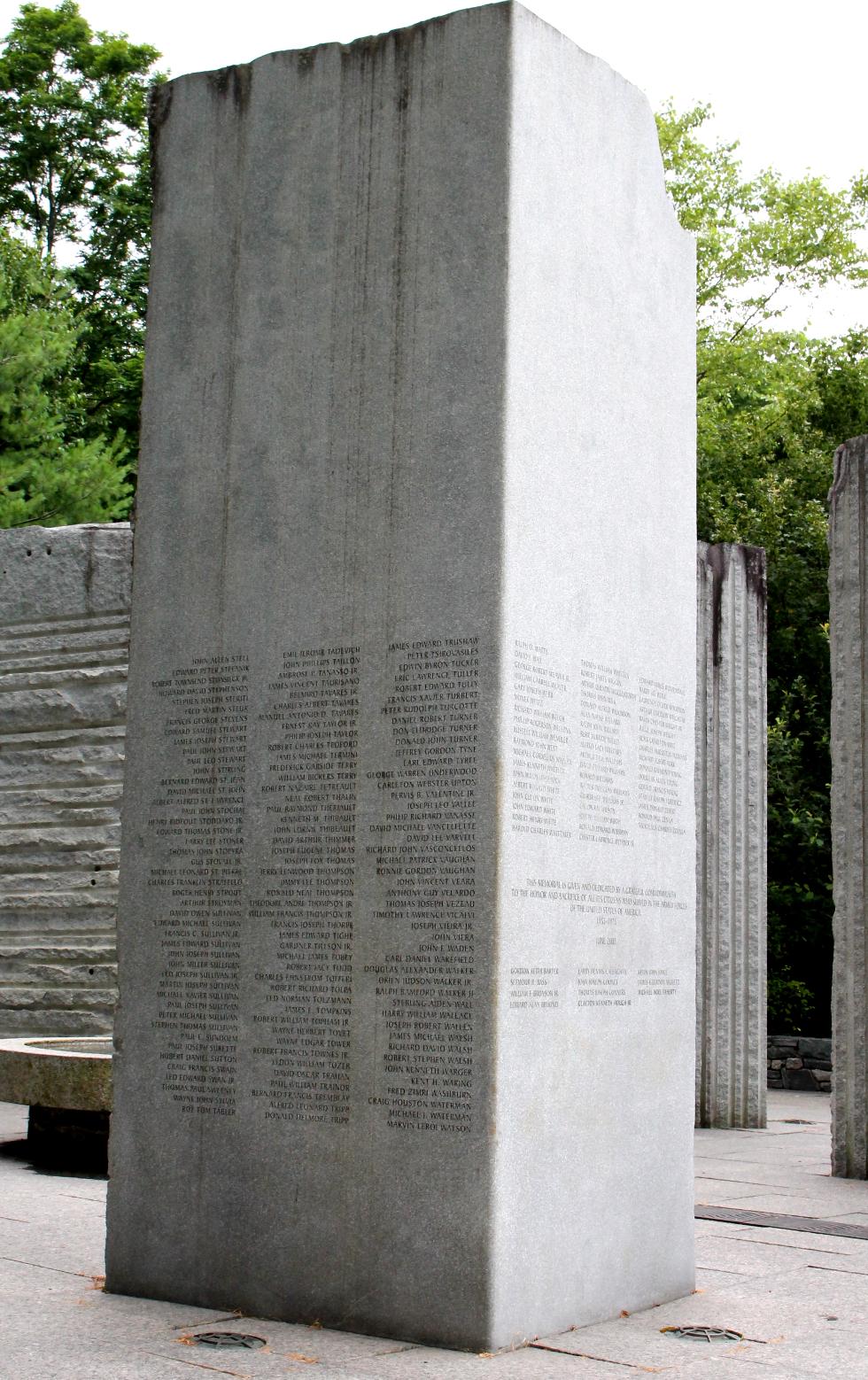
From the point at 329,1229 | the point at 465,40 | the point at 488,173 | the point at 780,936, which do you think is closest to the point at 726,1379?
the point at 329,1229

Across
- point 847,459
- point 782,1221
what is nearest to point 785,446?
point 847,459

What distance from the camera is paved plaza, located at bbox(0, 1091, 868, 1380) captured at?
4883mm

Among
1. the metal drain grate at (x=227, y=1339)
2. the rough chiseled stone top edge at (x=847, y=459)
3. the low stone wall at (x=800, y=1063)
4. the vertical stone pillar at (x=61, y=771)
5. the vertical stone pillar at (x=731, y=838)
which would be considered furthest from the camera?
the low stone wall at (x=800, y=1063)

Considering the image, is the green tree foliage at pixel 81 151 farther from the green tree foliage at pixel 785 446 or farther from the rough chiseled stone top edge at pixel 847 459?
the rough chiseled stone top edge at pixel 847 459

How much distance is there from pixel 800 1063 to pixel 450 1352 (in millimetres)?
10699

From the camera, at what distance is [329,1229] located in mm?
5555

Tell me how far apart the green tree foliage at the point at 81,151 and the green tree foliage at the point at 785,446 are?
31.1ft

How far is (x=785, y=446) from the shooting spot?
23031mm

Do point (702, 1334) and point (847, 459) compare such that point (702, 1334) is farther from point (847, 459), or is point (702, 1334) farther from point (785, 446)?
point (785, 446)

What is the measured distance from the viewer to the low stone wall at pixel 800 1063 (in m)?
15.1

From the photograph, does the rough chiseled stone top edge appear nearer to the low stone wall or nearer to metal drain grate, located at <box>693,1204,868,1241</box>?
metal drain grate, located at <box>693,1204,868,1241</box>

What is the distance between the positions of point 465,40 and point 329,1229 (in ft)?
13.8

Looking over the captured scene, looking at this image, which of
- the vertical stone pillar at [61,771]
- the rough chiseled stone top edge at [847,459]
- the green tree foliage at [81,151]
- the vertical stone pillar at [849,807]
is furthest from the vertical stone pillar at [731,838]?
the green tree foliage at [81,151]

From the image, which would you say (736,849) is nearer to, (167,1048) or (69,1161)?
(69,1161)
